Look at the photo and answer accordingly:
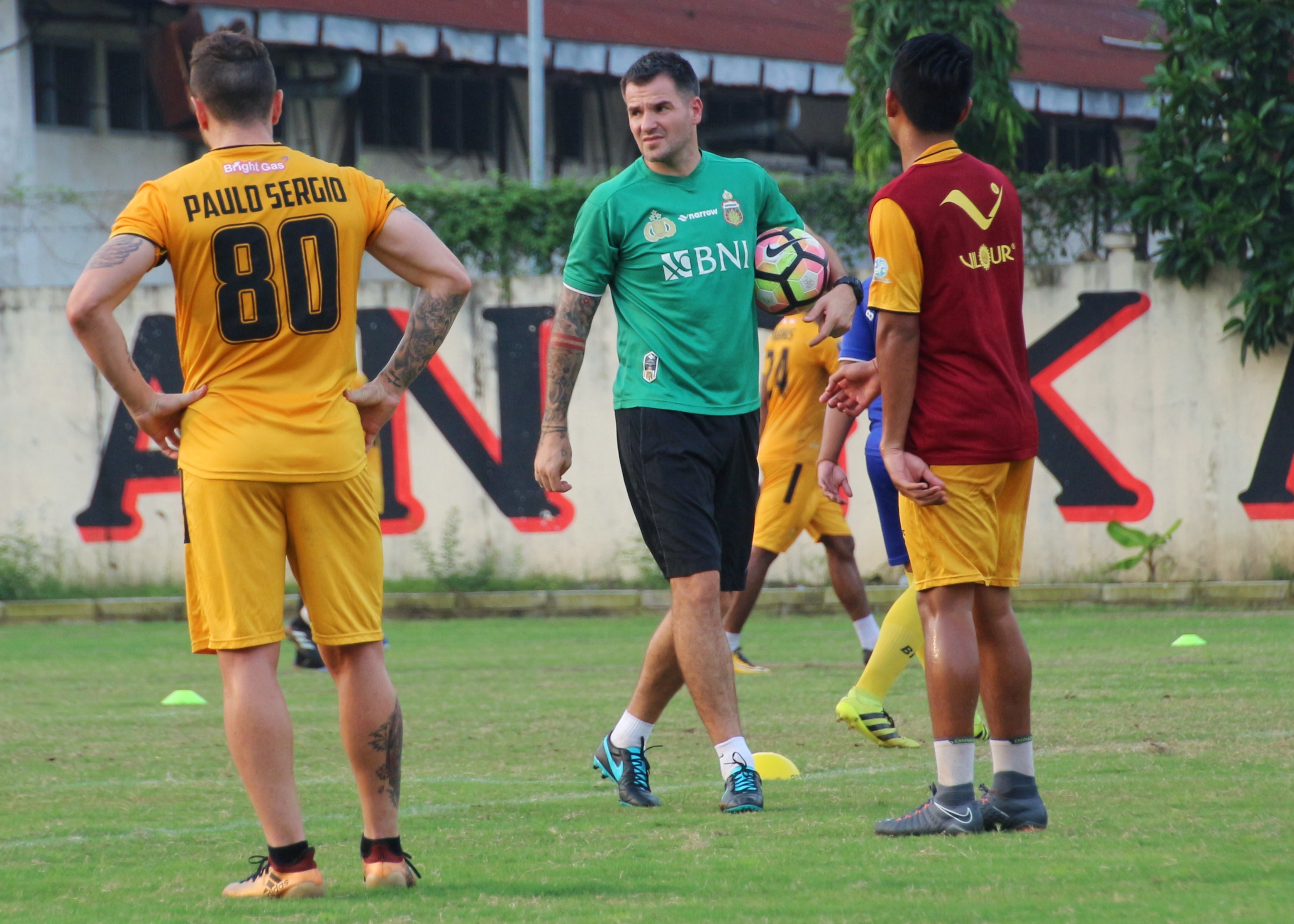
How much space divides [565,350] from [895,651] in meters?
2.19

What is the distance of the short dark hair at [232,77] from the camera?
14.6ft

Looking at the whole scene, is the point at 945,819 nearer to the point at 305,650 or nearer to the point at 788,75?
the point at 305,650

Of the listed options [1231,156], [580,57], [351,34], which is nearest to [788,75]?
[580,57]

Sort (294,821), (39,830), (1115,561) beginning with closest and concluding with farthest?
(294,821) → (39,830) → (1115,561)

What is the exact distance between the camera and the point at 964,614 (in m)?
5.00

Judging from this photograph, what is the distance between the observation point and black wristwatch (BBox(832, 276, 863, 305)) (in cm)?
588

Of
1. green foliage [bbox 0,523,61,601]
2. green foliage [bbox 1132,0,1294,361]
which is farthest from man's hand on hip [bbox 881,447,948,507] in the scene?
green foliage [bbox 0,523,61,601]

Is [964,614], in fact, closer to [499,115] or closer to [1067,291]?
[1067,291]

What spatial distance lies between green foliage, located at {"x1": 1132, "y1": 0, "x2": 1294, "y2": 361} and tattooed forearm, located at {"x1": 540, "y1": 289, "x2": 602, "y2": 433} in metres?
10.2

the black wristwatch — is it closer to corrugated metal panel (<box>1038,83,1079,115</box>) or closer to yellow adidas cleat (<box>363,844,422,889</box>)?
yellow adidas cleat (<box>363,844,422,889</box>)

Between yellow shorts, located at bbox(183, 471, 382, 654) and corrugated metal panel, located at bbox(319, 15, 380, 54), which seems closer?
yellow shorts, located at bbox(183, 471, 382, 654)

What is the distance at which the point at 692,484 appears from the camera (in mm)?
5848

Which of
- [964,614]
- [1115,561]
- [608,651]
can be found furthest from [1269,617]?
[964,614]

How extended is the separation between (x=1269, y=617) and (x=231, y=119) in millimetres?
10658
